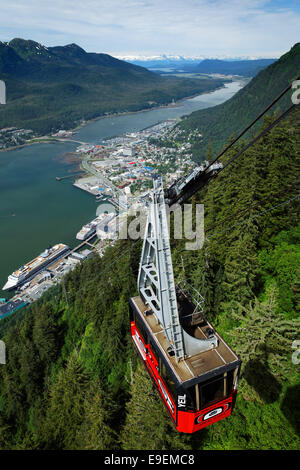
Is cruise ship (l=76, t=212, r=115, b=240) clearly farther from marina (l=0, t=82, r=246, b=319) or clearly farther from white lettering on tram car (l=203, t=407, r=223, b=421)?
white lettering on tram car (l=203, t=407, r=223, b=421)

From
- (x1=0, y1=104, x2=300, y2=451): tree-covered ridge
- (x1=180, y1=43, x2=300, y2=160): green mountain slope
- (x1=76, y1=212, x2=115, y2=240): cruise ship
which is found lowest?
(x1=76, y1=212, x2=115, y2=240): cruise ship

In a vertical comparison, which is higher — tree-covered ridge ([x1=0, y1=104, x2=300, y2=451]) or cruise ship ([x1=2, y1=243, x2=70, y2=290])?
tree-covered ridge ([x1=0, y1=104, x2=300, y2=451])

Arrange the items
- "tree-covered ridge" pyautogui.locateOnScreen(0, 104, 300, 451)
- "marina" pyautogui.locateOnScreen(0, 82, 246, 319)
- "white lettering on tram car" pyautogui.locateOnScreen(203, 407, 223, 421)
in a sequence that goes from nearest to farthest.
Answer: "white lettering on tram car" pyautogui.locateOnScreen(203, 407, 223, 421)
"tree-covered ridge" pyautogui.locateOnScreen(0, 104, 300, 451)
"marina" pyautogui.locateOnScreen(0, 82, 246, 319)

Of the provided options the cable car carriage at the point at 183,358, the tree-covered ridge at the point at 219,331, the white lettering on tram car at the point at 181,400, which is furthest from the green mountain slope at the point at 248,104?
the white lettering on tram car at the point at 181,400

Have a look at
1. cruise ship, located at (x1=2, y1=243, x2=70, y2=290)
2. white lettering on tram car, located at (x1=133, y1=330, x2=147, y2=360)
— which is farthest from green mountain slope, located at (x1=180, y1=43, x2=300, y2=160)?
white lettering on tram car, located at (x1=133, y1=330, x2=147, y2=360)

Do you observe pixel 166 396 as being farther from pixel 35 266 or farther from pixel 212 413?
pixel 35 266

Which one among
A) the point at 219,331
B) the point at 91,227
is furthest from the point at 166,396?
the point at 91,227
